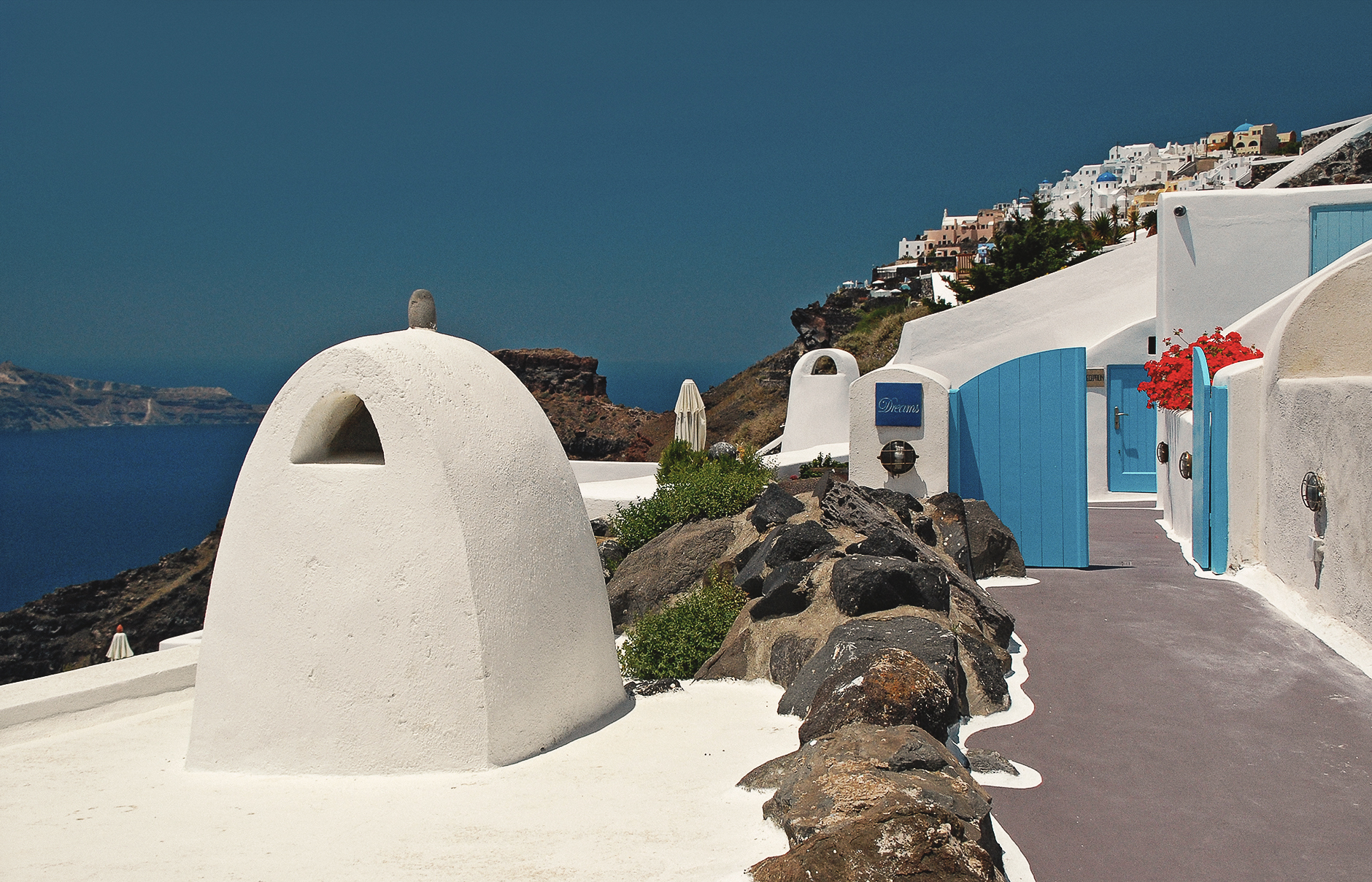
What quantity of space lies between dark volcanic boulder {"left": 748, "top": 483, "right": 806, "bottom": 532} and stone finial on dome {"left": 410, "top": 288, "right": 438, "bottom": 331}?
4.45m

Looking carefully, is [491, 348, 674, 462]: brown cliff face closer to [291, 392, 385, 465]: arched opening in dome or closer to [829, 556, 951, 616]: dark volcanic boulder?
[829, 556, 951, 616]: dark volcanic boulder

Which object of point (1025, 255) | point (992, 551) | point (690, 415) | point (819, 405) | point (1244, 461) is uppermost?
point (1025, 255)

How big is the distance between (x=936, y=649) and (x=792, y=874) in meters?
2.52

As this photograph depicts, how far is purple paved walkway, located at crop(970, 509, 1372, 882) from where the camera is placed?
4316 mm

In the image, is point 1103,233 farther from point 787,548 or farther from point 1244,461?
point 787,548

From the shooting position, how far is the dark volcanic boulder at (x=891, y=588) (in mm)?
6945

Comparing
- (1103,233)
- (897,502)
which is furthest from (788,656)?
(1103,233)

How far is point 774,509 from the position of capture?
9.62 meters

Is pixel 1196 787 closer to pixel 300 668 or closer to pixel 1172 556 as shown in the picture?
pixel 300 668

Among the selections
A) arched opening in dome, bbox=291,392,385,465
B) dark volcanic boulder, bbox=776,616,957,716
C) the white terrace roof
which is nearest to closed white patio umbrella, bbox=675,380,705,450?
the white terrace roof

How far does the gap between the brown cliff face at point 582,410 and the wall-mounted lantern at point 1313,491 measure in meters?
26.1

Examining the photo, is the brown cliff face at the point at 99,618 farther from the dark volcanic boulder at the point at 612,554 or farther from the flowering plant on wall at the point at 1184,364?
the flowering plant on wall at the point at 1184,364

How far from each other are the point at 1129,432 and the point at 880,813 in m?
14.9

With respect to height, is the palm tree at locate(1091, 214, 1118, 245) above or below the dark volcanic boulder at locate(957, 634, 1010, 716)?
above
